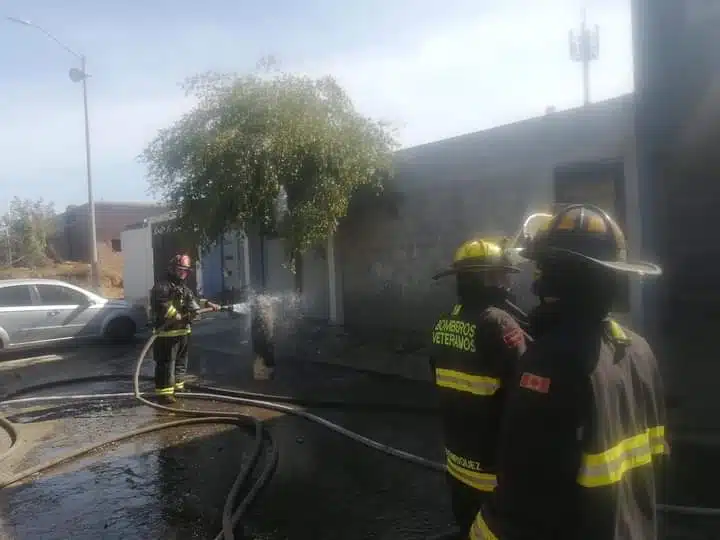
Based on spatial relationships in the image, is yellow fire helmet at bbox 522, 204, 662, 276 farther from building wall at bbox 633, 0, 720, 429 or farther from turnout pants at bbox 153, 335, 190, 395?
turnout pants at bbox 153, 335, 190, 395

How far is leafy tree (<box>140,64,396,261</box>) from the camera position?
9195mm

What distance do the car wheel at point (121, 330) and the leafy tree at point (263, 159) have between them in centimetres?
472

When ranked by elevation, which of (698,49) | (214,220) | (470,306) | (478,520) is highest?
(698,49)

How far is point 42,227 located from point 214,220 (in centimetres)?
3053

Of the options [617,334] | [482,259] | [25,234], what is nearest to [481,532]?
[617,334]

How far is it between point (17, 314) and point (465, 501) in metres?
12.1

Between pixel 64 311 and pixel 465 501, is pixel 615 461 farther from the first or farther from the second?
pixel 64 311

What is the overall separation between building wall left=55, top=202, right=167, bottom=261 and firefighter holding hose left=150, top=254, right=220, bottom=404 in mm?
34937

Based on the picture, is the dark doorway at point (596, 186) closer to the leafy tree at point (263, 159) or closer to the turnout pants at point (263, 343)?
the leafy tree at point (263, 159)

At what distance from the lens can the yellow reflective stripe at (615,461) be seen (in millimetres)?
1390

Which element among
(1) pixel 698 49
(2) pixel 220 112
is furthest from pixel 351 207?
(1) pixel 698 49

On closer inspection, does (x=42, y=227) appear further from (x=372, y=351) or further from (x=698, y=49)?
(x=698, y=49)

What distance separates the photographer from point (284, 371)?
10.2 meters

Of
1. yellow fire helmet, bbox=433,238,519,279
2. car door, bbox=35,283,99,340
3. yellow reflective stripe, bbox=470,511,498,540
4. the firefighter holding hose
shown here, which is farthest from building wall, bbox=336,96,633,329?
yellow reflective stripe, bbox=470,511,498,540
